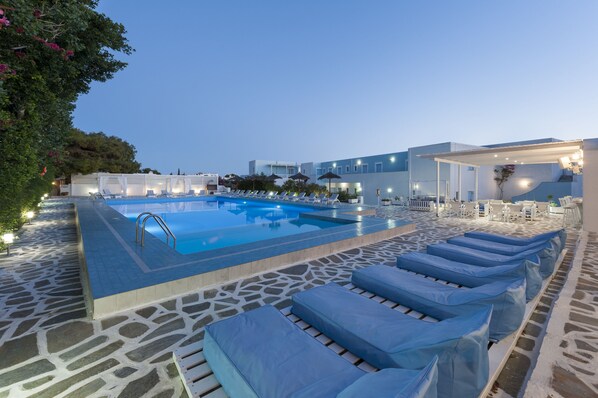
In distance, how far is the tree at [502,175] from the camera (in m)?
20.4

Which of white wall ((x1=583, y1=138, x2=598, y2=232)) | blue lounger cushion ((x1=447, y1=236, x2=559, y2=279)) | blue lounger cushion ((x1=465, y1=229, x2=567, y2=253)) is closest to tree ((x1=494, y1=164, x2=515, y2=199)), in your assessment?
white wall ((x1=583, y1=138, x2=598, y2=232))

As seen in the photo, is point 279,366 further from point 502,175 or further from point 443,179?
point 502,175

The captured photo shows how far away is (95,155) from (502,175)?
35.0 m

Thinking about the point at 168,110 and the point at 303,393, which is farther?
the point at 168,110

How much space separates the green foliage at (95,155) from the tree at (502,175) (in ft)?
108

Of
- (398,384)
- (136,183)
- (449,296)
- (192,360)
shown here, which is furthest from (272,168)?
(398,384)

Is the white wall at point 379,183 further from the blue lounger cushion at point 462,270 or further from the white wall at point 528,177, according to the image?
the blue lounger cushion at point 462,270

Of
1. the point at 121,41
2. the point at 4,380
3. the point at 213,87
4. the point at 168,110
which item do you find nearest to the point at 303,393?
the point at 4,380

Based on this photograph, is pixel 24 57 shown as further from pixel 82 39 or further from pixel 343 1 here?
pixel 343 1

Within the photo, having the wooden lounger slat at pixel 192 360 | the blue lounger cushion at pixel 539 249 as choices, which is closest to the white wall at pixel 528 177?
the blue lounger cushion at pixel 539 249

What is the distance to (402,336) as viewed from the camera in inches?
74.1

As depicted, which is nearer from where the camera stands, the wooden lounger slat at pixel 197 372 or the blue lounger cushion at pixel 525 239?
the wooden lounger slat at pixel 197 372

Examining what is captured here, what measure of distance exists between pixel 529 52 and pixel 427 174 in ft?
Result: 32.1

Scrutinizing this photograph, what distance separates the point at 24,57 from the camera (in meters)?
3.79
